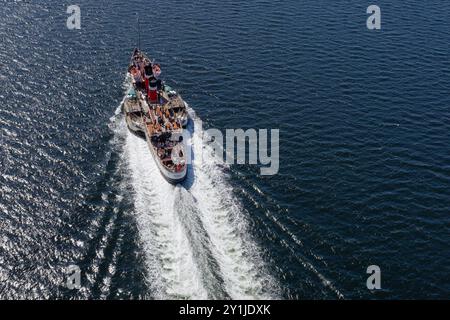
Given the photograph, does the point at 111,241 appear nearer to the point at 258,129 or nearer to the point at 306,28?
the point at 258,129

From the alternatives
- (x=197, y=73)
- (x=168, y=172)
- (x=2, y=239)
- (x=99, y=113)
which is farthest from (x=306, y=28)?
(x=2, y=239)

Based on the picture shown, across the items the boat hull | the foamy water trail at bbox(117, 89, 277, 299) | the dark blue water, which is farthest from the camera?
the boat hull

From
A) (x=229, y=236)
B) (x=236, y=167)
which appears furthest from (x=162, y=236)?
(x=236, y=167)

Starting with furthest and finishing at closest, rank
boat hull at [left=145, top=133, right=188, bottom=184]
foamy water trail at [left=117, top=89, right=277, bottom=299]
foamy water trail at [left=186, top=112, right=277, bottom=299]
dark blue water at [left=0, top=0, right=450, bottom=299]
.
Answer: boat hull at [left=145, top=133, right=188, bottom=184] → dark blue water at [left=0, top=0, right=450, bottom=299] → foamy water trail at [left=186, top=112, right=277, bottom=299] → foamy water trail at [left=117, top=89, right=277, bottom=299]

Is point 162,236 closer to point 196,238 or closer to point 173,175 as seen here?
point 196,238

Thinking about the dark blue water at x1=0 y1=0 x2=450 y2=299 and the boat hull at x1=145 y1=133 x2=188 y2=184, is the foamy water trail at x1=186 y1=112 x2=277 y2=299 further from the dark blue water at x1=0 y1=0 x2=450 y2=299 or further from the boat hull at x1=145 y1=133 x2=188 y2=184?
the boat hull at x1=145 y1=133 x2=188 y2=184

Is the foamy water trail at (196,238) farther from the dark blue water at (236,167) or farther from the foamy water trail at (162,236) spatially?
the dark blue water at (236,167)

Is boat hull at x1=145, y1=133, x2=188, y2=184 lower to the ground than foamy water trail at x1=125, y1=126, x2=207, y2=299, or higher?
higher

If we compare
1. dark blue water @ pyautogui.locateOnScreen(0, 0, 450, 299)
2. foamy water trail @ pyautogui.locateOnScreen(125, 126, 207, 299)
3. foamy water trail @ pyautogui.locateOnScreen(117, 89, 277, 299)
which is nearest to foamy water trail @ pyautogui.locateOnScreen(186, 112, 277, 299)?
foamy water trail @ pyautogui.locateOnScreen(117, 89, 277, 299)
